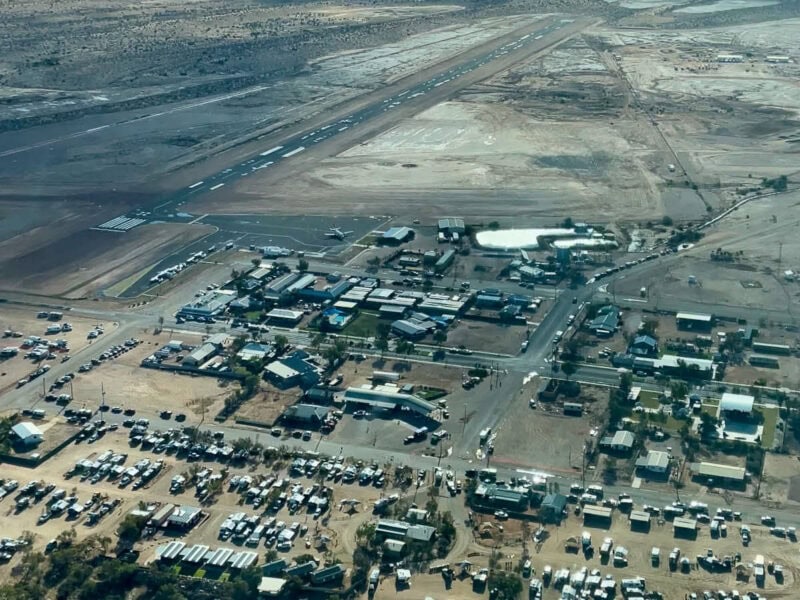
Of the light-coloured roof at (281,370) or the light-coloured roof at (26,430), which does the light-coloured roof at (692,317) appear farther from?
the light-coloured roof at (26,430)

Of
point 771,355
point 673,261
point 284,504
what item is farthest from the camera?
point 673,261

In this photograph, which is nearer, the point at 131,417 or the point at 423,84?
the point at 131,417

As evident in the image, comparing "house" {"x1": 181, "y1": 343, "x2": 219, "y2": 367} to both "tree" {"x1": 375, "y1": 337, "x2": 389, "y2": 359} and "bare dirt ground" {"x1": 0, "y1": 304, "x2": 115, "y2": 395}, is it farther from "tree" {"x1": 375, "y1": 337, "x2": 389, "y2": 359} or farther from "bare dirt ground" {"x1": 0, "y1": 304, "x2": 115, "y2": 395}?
"tree" {"x1": 375, "y1": 337, "x2": 389, "y2": 359}

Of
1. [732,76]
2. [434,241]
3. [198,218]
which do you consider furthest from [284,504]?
[732,76]

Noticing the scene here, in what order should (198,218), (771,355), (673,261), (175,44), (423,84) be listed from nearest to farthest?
(771,355) → (673,261) → (198,218) → (423,84) → (175,44)

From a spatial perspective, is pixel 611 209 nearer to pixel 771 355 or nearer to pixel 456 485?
pixel 771 355

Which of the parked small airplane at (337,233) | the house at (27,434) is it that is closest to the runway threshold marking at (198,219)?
the parked small airplane at (337,233)

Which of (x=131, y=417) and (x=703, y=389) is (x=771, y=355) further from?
(x=131, y=417)
